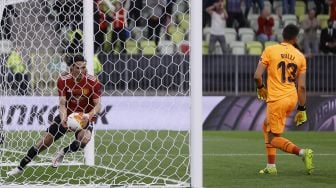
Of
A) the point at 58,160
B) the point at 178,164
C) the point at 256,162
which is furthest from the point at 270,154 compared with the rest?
the point at 58,160

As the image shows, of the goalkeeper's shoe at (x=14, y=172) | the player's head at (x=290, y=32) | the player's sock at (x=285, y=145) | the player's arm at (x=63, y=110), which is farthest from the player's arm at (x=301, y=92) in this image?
the goalkeeper's shoe at (x=14, y=172)

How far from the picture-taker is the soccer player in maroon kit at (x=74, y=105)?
468 inches

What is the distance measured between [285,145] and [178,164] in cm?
190

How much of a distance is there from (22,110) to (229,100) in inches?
208

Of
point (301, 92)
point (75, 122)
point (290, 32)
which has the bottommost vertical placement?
point (75, 122)

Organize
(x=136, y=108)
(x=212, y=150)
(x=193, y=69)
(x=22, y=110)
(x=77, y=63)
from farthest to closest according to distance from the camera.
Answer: (x=136, y=108) → (x=22, y=110) → (x=212, y=150) → (x=77, y=63) → (x=193, y=69)

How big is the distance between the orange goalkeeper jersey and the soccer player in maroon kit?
2227 millimetres

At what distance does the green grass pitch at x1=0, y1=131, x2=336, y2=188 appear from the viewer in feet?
36.2

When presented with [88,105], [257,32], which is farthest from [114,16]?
[257,32]

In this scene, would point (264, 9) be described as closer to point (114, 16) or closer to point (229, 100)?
point (229, 100)

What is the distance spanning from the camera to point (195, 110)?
9.32 meters

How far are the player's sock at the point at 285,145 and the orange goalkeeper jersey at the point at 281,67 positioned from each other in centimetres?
A: 54

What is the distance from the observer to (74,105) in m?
12.5

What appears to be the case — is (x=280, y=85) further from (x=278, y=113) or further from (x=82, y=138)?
(x=82, y=138)
